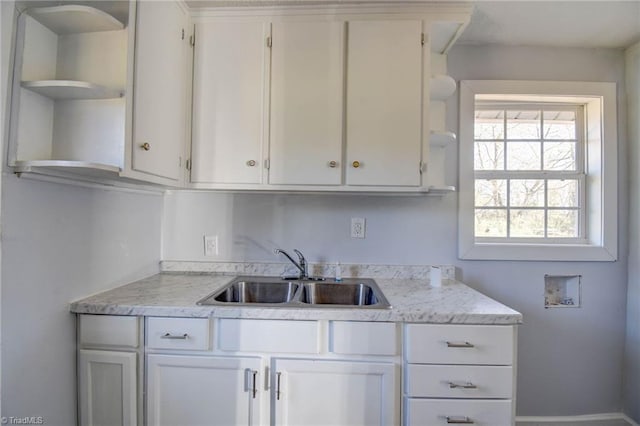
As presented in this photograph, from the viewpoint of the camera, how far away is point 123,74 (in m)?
1.17

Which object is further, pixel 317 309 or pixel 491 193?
pixel 491 193

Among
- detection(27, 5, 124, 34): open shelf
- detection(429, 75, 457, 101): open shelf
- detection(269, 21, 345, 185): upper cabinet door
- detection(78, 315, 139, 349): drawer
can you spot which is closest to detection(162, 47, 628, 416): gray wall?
detection(429, 75, 457, 101): open shelf

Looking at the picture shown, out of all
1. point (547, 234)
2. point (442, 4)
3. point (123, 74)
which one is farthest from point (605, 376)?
point (123, 74)

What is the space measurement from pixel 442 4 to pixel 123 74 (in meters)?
1.48

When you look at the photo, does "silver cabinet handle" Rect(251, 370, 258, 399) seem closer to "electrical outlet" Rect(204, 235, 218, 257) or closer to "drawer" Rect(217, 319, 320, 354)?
"drawer" Rect(217, 319, 320, 354)

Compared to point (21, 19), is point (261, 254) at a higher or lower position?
lower

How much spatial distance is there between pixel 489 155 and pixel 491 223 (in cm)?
44

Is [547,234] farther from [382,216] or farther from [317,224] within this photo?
[317,224]

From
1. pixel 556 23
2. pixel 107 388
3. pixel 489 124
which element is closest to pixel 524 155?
pixel 489 124

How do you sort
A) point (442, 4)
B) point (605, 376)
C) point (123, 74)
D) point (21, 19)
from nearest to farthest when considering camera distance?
point (21, 19), point (123, 74), point (442, 4), point (605, 376)

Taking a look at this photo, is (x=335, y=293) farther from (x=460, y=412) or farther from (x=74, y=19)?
(x=74, y=19)

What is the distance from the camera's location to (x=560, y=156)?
198 centimetres

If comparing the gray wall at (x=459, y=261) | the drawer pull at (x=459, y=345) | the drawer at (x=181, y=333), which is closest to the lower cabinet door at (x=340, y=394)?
the drawer pull at (x=459, y=345)

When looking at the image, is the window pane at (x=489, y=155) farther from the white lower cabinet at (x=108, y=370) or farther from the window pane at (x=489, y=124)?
A: the white lower cabinet at (x=108, y=370)
